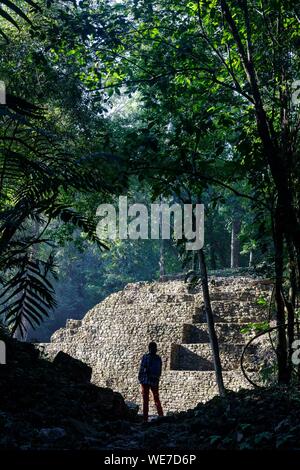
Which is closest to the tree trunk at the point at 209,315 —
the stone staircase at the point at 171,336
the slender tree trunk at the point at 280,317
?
the slender tree trunk at the point at 280,317

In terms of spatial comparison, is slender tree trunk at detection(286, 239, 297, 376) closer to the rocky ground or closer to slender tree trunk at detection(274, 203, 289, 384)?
slender tree trunk at detection(274, 203, 289, 384)

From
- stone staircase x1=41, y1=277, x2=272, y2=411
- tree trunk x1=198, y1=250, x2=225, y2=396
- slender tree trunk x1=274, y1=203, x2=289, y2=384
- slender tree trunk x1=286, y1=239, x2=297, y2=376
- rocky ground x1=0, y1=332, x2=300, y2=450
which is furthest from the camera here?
stone staircase x1=41, y1=277, x2=272, y2=411

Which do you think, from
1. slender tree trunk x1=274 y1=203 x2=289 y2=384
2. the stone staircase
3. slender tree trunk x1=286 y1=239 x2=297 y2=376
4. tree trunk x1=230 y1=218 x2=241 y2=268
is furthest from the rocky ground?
tree trunk x1=230 y1=218 x2=241 y2=268

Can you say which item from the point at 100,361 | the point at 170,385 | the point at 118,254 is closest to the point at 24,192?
the point at 170,385

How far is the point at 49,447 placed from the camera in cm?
497

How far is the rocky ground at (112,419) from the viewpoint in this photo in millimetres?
5016

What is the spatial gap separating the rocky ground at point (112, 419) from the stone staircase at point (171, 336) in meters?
9.29

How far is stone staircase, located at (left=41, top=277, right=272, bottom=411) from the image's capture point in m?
18.1

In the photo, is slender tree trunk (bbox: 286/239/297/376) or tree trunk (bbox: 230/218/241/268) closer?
slender tree trunk (bbox: 286/239/297/376)

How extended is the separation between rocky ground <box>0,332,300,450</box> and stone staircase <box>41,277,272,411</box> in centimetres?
Result: 929

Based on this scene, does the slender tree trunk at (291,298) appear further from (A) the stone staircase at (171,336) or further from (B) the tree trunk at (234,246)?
(B) the tree trunk at (234,246)

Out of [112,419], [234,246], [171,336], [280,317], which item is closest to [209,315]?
[112,419]

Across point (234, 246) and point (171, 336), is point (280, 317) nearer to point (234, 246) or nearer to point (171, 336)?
point (171, 336)

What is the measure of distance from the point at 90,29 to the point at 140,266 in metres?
32.6
